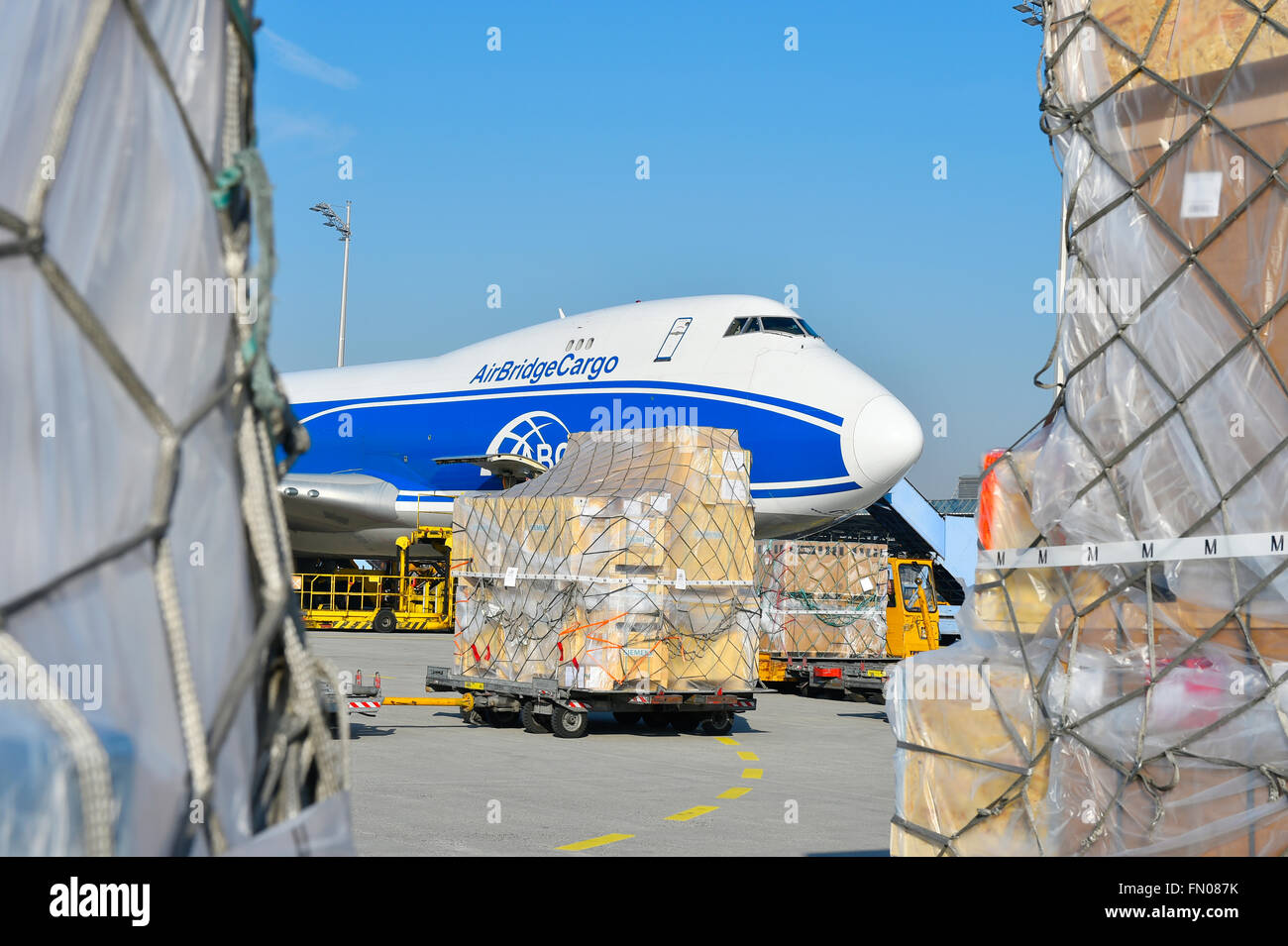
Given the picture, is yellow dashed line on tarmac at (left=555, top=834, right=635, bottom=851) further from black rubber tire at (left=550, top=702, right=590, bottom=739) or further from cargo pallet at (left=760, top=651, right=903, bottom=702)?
cargo pallet at (left=760, top=651, right=903, bottom=702)

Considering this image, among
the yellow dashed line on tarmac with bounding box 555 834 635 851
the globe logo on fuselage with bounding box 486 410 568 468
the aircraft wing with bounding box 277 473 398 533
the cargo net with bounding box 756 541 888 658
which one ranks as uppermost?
the globe logo on fuselage with bounding box 486 410 568 468

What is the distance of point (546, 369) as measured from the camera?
21359 millimetres

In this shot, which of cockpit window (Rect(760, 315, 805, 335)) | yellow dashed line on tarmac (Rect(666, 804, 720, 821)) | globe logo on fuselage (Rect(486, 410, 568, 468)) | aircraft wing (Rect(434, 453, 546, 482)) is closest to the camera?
yellow dashed line on tarmac (Rect(666, 804, 720, 821))

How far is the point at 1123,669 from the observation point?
128 inches

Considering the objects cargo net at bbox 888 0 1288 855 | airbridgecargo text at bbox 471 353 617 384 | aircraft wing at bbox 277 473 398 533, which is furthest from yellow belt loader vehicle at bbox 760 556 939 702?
cargo net at bbox 888 0 1288 855

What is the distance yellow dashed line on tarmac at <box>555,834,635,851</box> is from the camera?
6.57 metres

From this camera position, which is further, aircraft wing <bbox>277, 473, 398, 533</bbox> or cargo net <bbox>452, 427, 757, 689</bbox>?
aircraft wing <bbox>277, 473, 398, 533</bbox>

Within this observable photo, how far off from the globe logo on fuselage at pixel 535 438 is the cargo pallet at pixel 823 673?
544 cm

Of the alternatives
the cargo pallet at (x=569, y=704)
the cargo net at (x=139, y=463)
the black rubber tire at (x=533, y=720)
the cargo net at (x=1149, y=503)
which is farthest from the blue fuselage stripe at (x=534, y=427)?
the cargo net at (x=139, y=463)

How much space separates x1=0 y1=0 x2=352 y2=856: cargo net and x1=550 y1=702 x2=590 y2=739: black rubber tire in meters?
10.3

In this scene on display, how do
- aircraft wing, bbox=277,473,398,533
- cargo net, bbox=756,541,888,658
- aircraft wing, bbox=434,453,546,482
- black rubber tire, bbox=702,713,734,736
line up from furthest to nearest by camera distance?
aircraft wing, bbox=277,473,398,533 → aircraft wing, bbox=434,453,546,482 → cargo net, bbox=756,541,888,658 → black rubber tire, bbox=702,713,734,736

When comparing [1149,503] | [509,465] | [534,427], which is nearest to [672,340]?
[534,427]
